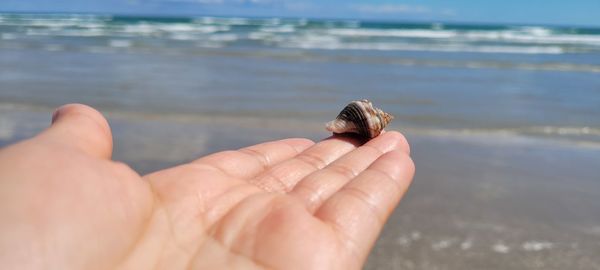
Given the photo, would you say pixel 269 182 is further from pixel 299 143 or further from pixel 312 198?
pixel 299 143

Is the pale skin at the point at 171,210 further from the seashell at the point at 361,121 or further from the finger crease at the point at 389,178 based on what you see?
the seashell at the point at 361,121

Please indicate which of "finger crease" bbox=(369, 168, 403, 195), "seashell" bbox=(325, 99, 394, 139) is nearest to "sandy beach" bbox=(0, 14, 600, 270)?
"seashell" bbox=(325, 99, 394, 139)

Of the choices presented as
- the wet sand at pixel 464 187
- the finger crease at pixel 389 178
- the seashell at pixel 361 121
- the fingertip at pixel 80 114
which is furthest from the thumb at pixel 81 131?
the wet sand at pixel 464 187

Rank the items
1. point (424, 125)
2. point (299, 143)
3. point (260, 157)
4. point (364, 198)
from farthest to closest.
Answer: point (424, 125)
point (299, 143)
point (260, 157)
point (364, 198)

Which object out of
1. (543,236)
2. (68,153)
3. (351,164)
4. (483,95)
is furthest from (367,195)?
(483,95)

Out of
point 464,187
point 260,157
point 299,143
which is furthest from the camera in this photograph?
point 464,187

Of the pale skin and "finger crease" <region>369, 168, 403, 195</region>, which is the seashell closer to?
the pale skin

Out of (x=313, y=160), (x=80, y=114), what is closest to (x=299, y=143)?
(x=313, y=160)
